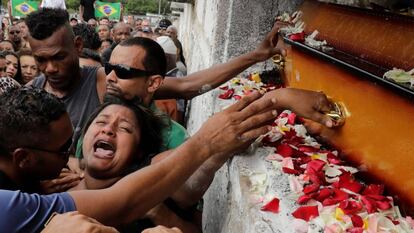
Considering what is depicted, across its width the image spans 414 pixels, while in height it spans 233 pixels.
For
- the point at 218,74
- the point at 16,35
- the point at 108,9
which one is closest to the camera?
the point at 218,74

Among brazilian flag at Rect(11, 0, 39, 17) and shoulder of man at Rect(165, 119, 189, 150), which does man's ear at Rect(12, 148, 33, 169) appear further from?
brazilian flag at Rect(11, 0, 39, 17)

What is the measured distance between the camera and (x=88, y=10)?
10.7 m

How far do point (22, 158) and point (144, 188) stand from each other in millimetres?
433

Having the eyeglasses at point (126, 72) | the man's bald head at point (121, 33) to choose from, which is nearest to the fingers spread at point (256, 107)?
the eyeglasses at point (126, 72)

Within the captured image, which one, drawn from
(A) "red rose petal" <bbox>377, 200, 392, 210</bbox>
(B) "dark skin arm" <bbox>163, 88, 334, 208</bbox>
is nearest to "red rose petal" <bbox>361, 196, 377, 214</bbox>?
(A) "red rose petal" <bbox>377, 200, 392, 210</bbox>

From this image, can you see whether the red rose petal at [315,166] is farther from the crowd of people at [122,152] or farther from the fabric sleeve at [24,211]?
the fabric sleeve at [24,211]

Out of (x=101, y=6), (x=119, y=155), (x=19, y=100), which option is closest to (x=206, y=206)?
(x=119, y=155)

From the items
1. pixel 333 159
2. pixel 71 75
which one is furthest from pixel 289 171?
pixel 71 75

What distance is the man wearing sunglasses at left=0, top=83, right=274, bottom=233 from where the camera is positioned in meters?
1.45

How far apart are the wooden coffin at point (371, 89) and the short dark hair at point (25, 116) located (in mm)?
1025

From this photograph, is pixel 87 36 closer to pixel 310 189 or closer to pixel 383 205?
pixel 310 189

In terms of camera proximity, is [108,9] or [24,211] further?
[108,9]

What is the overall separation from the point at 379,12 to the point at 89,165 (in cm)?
121

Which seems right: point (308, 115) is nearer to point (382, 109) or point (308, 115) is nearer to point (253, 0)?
point (382, 109)
